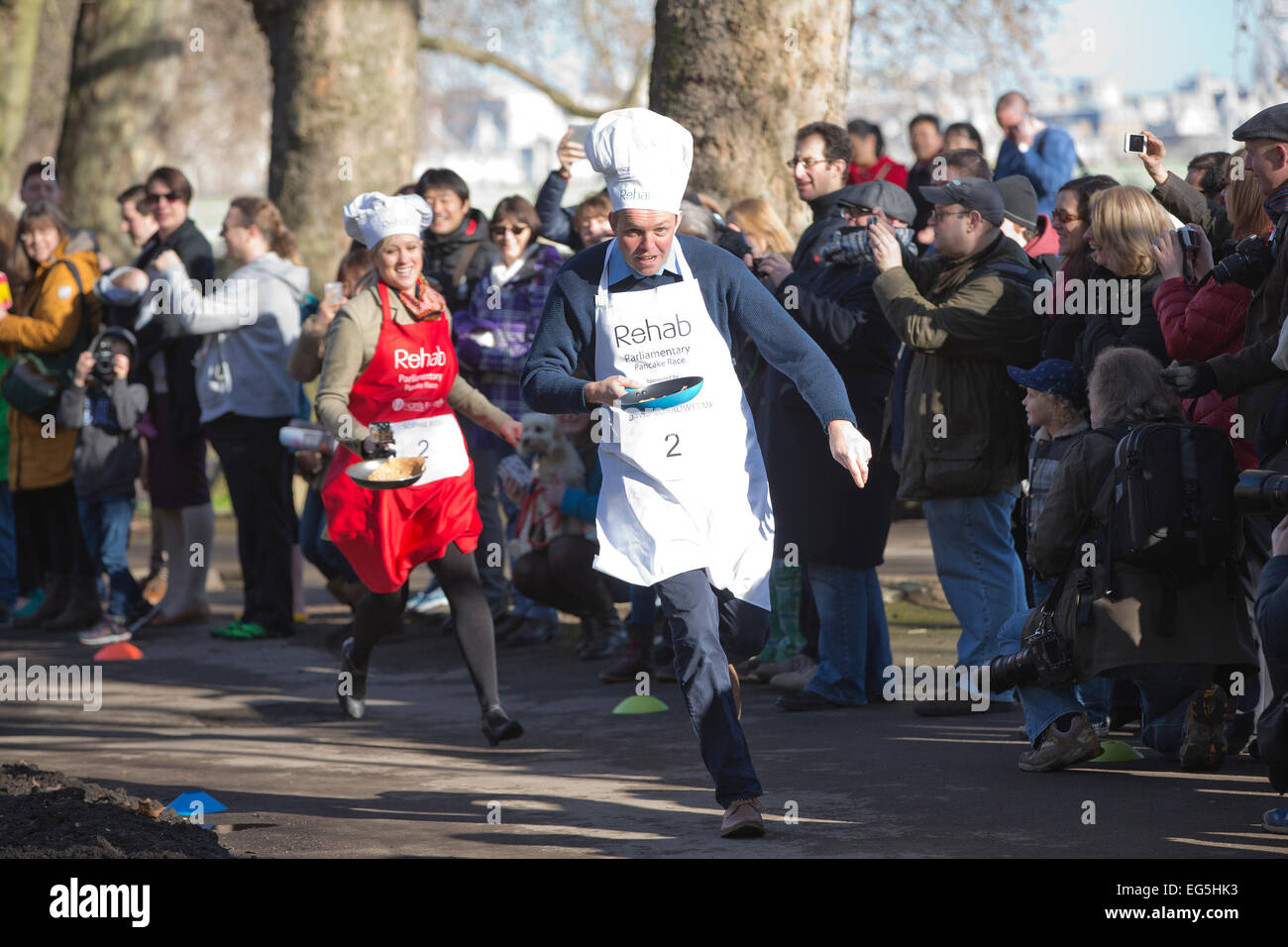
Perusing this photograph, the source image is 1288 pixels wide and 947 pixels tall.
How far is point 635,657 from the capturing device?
28.5 feet

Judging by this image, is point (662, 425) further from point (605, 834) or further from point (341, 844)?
point (341, 844)

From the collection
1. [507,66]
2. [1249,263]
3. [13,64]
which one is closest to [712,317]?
[1249,263]

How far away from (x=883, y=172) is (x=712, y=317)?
646cm

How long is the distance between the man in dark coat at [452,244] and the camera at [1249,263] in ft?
16.0

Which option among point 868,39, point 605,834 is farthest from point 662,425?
point 868,39

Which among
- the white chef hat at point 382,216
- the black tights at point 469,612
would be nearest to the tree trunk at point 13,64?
the white chef hat at point 382,216

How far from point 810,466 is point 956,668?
3.50 feet

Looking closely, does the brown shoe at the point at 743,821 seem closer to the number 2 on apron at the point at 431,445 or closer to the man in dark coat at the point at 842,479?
the man in dark coat at the point at 842,479

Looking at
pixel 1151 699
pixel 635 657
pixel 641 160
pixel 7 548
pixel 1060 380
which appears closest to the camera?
pixel 641 160

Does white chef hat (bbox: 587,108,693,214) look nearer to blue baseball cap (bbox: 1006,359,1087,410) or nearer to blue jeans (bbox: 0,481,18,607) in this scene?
blue baseball cap (bbox: 1006,359,1087,410)

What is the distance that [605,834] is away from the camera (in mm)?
5633

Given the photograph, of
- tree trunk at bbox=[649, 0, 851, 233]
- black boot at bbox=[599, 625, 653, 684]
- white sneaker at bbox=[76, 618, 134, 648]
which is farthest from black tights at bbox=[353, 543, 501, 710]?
tree trunk at bbox=[649, 0, 851, 233]

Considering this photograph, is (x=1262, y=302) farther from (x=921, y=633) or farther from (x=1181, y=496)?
(x=921, y=633)

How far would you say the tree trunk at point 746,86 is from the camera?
10758 millimetres
